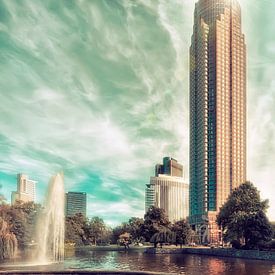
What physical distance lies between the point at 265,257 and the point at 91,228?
3836 inches

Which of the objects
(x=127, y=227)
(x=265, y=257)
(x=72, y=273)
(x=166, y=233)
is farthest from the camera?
(x=127, y=227)

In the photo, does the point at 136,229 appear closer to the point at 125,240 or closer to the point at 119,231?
the point at 125,240

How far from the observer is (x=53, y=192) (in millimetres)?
65188

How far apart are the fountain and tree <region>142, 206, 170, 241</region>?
5399cm

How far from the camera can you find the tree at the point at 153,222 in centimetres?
12362

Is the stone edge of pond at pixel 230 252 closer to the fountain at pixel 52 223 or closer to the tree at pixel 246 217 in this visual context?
the tree at pixel 246 217

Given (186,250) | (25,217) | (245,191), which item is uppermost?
(245,191)

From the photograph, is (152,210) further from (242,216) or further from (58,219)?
(58,219)

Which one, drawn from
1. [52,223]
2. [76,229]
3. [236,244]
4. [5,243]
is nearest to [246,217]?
[236,244]

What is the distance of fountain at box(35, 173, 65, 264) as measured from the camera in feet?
214

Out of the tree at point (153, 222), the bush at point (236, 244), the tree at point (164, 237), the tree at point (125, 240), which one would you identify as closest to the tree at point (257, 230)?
the bush at point (236, 244)

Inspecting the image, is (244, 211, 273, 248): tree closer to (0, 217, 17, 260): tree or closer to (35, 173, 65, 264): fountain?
(35, 173, 65, 264): fountain

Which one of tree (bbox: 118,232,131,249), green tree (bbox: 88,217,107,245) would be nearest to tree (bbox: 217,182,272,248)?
tree (bbox: 118,232,131,249)

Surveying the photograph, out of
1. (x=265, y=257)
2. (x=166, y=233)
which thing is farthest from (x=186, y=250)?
(x=265, y=257)
